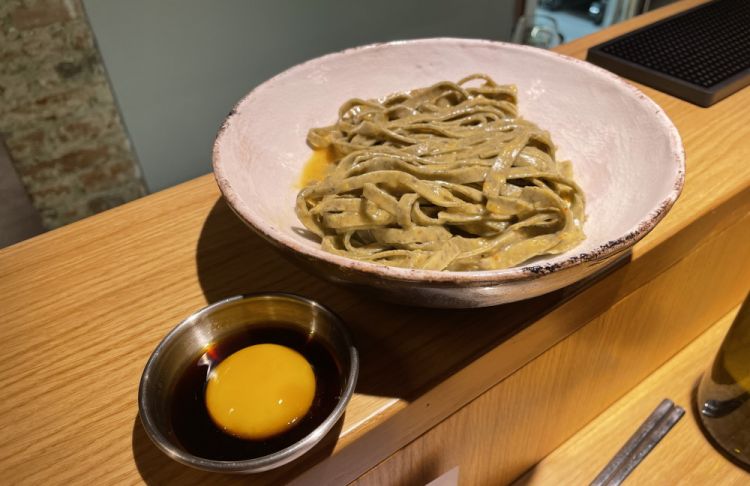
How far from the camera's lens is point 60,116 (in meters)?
2.53

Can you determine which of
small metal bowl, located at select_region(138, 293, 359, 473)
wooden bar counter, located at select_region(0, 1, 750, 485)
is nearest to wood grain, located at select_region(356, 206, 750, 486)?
wooden bar counter, located at select_region(0, 1, 750, 485)

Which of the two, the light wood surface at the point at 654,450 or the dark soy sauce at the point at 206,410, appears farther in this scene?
the light wood surface at the point at 654,450

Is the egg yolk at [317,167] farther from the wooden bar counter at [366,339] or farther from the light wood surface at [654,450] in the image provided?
the light wood surface at [654,450]

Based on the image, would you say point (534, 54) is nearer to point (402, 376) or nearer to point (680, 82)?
point (680, 82)

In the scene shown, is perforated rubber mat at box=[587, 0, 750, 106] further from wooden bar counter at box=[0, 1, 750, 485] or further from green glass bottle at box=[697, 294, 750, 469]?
green glass bottle at box=[697, 294, 750, 469]

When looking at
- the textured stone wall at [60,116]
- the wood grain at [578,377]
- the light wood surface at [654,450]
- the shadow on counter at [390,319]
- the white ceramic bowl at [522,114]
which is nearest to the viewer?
the white ceramic bowl at [522,114]

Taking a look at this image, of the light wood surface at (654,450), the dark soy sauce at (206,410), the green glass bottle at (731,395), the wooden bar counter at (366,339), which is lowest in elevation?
the light wood surface at (654,450)

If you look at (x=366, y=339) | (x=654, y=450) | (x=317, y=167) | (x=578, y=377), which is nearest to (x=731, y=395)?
(x=654, y=450)

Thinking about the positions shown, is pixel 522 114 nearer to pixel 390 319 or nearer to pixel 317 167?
pixel 317 167

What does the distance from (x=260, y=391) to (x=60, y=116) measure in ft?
7.53

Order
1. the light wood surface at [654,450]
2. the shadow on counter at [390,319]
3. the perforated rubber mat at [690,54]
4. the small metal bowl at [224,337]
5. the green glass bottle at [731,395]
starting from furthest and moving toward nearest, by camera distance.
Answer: the perforated rubber mat at [690,54]
the light wood surface at [654,450]
the green glass bottle at [731,395]
the shadow on counter at [390,319]
the small metal bowl at [224,337]

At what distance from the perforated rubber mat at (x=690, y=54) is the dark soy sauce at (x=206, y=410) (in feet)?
4.87

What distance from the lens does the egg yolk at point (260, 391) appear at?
774 millimetres

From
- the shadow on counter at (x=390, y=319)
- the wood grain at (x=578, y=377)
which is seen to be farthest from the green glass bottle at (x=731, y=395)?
the shadow on counter at (x=390, y=319)
